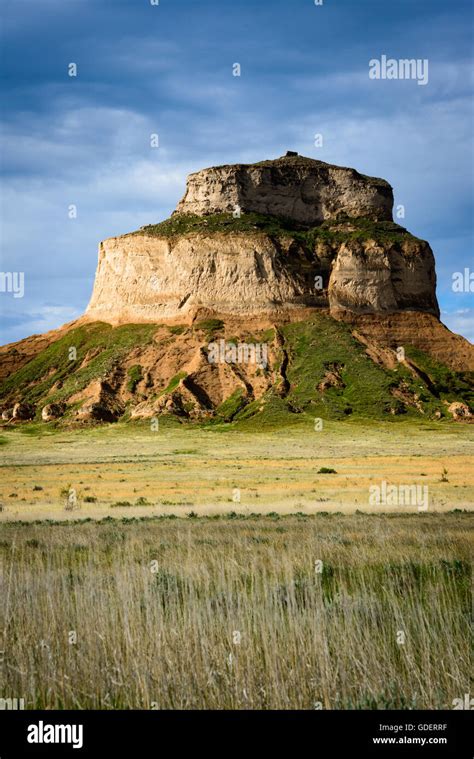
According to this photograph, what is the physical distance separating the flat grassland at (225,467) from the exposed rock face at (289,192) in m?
60.9

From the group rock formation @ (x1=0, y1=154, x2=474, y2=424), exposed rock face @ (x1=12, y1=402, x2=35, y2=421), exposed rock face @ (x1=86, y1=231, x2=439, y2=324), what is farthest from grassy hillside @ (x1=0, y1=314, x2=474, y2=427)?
exposed rock face @ (x1=86, y1=231, x2=439, y2=324)

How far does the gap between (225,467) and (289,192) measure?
322ft

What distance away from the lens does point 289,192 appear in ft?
448

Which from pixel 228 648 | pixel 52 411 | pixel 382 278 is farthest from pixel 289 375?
pixel 228 648

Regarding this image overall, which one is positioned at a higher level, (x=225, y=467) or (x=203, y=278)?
(x=203, y=278)

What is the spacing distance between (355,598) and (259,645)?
2347 mm

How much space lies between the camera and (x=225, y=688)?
5.91m

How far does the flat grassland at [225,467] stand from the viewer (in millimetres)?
29438

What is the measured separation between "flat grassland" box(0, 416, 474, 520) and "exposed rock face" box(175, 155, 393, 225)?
6094 centimetres

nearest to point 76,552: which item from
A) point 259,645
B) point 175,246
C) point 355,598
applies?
point 355,598

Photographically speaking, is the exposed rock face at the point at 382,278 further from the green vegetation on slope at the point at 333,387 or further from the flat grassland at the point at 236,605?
the flat grassland at the point at 236,605

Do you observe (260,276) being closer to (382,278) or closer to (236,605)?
(382,278)

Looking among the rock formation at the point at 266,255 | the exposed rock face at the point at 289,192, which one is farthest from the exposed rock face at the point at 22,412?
the exposed rock face at the point at 289,192
